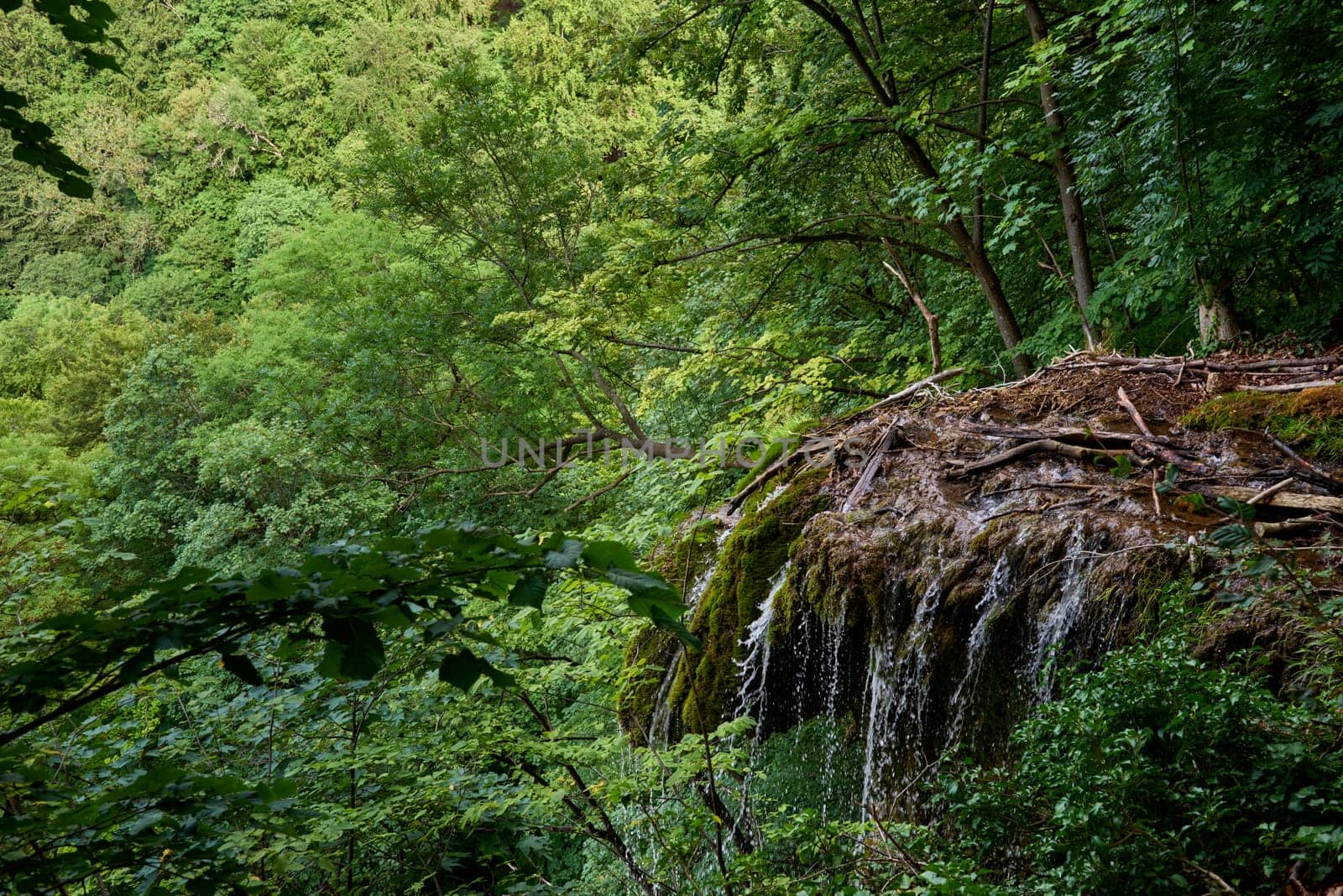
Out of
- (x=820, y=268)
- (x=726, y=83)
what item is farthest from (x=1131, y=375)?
(x=726, y=83)

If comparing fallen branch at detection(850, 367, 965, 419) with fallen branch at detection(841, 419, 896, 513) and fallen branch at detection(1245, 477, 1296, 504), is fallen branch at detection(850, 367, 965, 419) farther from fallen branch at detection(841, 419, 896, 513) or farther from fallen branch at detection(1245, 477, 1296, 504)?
fallen branch at detection(1245, 477, 1296, 504)

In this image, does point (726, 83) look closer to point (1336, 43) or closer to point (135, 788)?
point (1336, 43)

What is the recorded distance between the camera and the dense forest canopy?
1.88 meters

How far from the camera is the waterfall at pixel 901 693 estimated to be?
3.06 meters

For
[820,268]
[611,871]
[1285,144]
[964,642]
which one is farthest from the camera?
[820,268]

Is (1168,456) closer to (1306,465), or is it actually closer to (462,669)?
(1306,465)

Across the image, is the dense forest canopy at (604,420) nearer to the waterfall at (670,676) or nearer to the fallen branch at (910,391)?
the waterfall at (670,676)

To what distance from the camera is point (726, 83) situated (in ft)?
26.7

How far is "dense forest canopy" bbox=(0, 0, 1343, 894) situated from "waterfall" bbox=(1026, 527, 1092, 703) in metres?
0.32

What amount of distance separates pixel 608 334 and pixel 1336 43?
243 inches

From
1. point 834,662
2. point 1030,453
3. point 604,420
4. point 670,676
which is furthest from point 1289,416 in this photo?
point 604,420

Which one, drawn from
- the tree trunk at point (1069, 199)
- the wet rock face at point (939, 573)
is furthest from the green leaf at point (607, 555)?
the tree trunk at point (1069, 199)

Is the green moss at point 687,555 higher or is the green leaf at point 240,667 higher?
the green leaf at point 240,667

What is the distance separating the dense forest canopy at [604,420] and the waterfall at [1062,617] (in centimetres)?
32
